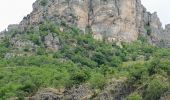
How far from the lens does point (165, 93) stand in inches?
3135

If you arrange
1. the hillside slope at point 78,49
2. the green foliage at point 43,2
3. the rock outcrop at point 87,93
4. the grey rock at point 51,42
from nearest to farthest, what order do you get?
the rock outcrop at point 87,93
the hillside slope at point 78,49
the grey rock at point 51,42
the green foliage at point 43,2

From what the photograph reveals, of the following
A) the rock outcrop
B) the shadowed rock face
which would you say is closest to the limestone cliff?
the shadowed rock face

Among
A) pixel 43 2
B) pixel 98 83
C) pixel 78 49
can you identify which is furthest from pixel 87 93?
pixel 43 2

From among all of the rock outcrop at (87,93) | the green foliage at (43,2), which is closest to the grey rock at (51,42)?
the green foliage at (43,2)

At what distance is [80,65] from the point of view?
134625 mm

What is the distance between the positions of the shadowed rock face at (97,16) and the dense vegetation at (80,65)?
3.11m

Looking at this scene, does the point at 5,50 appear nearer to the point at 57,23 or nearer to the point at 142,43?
the point at 57,23

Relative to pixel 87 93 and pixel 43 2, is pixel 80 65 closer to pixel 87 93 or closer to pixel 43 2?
pixel 43 2

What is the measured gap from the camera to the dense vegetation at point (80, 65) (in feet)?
284

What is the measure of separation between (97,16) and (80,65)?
84.4ft

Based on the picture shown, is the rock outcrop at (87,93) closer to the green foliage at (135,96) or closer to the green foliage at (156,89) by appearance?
the green foliage at (135,96)

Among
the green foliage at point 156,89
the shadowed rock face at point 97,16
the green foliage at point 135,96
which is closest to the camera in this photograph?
the green foliage at point 135,96

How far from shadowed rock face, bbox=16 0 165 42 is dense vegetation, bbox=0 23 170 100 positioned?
123 inches

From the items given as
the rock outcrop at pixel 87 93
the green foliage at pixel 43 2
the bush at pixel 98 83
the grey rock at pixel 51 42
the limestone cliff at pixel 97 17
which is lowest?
the rock outcrop at pixel 87 93
